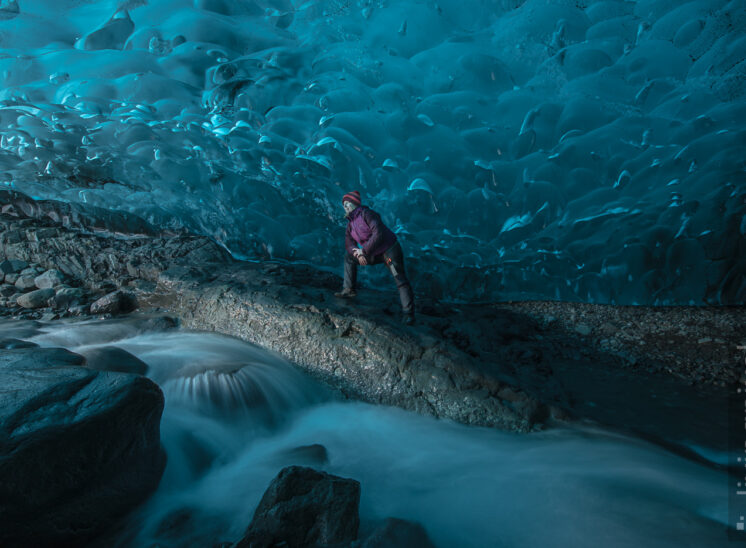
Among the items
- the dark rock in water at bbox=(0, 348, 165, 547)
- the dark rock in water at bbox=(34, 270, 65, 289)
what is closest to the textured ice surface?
the dark rock in water at bbox=(34, 270, 65, 289)

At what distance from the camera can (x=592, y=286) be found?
5.53 meters

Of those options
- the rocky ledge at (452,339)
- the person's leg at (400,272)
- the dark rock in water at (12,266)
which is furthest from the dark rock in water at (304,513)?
the dark rock in water at (12,266)

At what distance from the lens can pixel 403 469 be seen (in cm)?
269

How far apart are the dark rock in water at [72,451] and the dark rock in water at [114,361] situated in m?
0.75

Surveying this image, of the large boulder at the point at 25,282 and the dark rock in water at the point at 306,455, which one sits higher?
the large boulder at the point at 25,282

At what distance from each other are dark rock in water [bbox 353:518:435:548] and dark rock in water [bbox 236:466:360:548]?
181mm

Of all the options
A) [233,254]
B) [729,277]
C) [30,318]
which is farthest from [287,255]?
[729,277]

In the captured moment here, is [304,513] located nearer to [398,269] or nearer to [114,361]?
[398,269]

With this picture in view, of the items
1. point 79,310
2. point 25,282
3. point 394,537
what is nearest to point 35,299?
point 25,282

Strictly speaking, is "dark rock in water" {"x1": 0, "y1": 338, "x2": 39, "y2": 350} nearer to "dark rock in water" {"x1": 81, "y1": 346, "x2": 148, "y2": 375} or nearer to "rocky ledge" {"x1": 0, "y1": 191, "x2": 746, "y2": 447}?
"dark rock in water" {"x1": 81, "y1": 346, "x2": 148, "y2": 375}

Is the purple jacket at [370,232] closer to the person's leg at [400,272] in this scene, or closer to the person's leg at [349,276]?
the person's leg at [400,272]

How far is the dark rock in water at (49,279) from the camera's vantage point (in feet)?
17.4

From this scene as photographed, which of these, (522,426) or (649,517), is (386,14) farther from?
(649,517)

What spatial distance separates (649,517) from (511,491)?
2.36 feet
